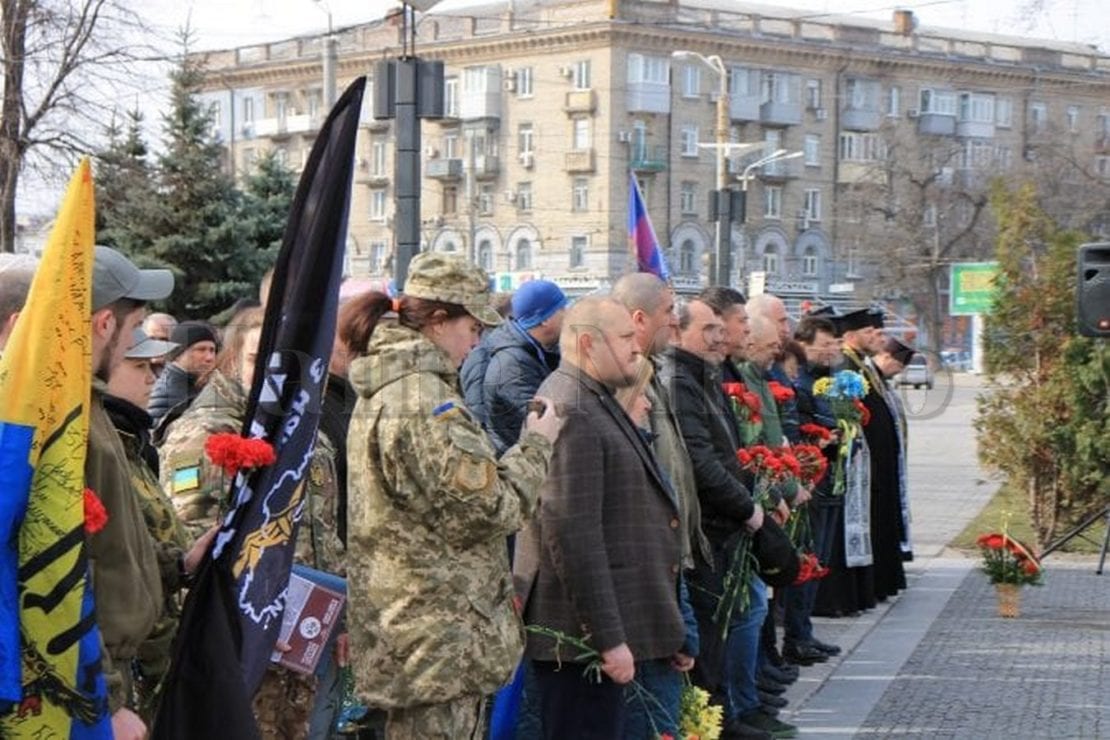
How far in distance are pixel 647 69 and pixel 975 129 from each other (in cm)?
1172

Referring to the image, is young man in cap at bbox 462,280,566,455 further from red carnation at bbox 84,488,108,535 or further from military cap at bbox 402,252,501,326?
red carnation at bbox 84,488,108,535

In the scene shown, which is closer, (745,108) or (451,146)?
(745,108)

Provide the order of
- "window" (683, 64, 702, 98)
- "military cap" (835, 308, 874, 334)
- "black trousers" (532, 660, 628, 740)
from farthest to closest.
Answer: "window" (683, 64, 702, 98) < "military cap" (835, 308, 874, 334) < "black trousers" (532, 660, 628, 740)

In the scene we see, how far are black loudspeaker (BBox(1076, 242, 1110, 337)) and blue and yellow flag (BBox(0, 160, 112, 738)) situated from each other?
429 inches

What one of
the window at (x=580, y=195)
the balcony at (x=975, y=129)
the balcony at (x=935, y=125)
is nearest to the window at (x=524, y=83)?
the window at (x=580, y=195)

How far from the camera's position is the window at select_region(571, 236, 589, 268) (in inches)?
2493

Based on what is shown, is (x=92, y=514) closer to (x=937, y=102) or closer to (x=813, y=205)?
(x=813, y=205)

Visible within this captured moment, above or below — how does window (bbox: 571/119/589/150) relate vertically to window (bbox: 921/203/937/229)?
above

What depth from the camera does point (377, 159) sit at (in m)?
69.7

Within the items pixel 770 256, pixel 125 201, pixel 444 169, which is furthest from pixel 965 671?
pixel 444 169

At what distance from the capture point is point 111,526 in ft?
13.4

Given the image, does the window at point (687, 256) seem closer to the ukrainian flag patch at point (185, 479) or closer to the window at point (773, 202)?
the window at point (773, 202)

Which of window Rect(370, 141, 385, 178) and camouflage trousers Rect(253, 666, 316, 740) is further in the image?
window Rect(370, 141, 385, 178)

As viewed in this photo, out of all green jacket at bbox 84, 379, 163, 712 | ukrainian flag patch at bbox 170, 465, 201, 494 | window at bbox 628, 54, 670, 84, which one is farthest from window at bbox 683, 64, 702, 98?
green jacket at bbox 84, 379, 163, 712
